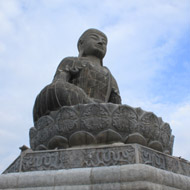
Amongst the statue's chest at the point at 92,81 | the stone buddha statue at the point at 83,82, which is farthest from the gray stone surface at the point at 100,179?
the statue's chest at the point at 92,81

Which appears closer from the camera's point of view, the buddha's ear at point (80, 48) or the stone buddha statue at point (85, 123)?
the stone buddha statue at point (85, 123)

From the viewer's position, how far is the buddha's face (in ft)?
20.0

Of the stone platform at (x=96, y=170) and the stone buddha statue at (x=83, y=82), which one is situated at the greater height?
the stone buddha statue at (x=83, y=82)

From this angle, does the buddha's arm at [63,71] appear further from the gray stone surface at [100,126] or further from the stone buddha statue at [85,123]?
the gray stone surface at [100,126]

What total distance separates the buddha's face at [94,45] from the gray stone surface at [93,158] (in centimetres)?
271

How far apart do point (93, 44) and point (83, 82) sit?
1030mm

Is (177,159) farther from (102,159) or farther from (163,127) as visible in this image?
(102,159)

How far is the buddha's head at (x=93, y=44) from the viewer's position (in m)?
6.10

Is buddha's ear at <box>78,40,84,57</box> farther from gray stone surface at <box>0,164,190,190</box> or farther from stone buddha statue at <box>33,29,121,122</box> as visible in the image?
gray stone surface at <box>0,164,190,190</box>

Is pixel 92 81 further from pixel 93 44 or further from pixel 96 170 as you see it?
pixel 96 170

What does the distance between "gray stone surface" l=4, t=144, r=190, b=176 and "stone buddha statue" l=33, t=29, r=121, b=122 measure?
86 cm

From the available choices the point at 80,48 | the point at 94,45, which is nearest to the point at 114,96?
the point at 94,45

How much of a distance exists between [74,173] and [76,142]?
66cm

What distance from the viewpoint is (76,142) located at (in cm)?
404
